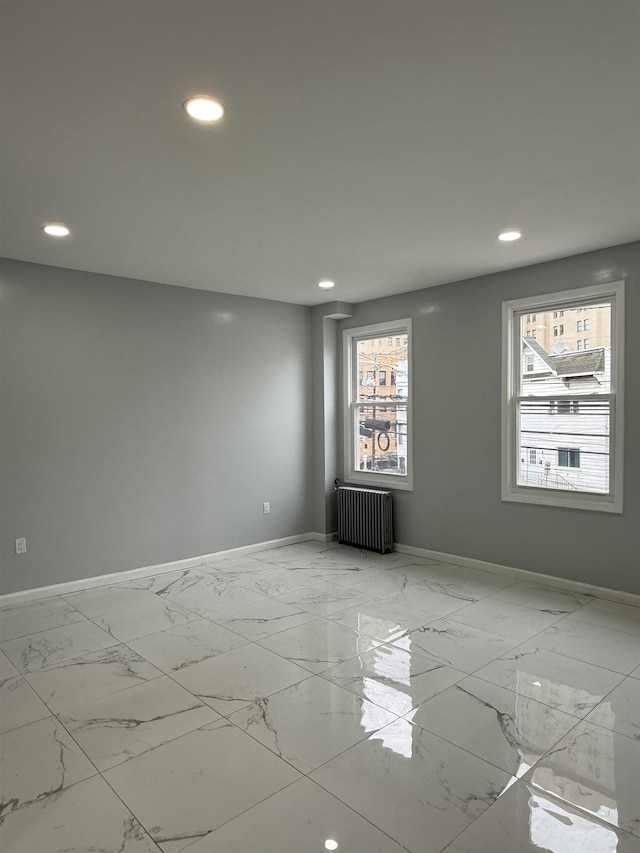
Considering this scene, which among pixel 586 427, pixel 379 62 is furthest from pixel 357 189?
pixel 586 427

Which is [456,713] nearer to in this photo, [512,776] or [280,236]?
[512,776]

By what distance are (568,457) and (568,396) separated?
486 millimetres

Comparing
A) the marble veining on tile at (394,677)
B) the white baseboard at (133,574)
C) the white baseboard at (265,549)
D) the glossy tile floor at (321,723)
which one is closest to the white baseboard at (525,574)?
the white baseboard at (265,549)

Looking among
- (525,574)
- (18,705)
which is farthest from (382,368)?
(18,705)

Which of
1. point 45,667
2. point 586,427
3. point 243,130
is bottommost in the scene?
point 45,667

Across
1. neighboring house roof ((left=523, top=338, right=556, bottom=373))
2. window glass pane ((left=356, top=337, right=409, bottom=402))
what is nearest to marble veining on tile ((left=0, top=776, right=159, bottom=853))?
neighboring house roof ((left=523, top=338, right=556, bottom=373))

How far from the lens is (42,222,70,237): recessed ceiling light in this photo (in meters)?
3.47

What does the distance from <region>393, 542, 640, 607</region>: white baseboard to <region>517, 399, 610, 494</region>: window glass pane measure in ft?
2.38

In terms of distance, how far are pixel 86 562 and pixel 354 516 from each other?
8.63 ft

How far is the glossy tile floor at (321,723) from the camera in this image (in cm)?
190

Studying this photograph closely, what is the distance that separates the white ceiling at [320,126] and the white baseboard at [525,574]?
8.37 feet

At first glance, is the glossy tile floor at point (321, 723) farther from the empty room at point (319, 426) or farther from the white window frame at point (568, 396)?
the white window frame at point (568, 396)

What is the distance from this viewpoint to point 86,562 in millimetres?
4527

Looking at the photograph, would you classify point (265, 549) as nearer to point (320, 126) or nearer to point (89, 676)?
point (89, 676)
